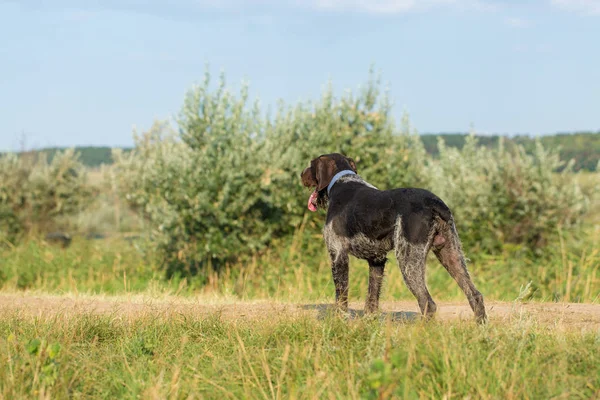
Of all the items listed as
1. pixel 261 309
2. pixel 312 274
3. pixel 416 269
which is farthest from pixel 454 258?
pixel 312 274

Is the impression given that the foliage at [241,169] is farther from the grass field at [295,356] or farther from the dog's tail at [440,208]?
the dog's tail at [440,208]

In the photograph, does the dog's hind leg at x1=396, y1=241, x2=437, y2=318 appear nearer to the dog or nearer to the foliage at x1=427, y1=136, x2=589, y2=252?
the dog

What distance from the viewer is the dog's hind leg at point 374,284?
6305 mm

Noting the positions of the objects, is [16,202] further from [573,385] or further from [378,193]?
[573,385]

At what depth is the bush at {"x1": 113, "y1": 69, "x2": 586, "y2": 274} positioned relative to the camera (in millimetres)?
13305

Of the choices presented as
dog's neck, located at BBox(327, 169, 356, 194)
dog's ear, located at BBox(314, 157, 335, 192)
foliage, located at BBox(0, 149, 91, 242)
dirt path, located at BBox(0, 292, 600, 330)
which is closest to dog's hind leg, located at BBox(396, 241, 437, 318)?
dirt path, located at BBox(0, 292, 600, 330)

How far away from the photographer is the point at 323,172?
266 inches

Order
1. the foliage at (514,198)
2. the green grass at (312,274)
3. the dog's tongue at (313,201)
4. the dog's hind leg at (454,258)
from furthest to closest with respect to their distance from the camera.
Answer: the foliage at (514,198) → the green grass at (312,274) → the dog's tongue at (313,201) → the dog's hind leg at (454,258)

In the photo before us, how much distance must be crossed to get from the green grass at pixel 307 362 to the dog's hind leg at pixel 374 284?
2.89 feet

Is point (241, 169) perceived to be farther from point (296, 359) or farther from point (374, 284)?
point (296, 359)

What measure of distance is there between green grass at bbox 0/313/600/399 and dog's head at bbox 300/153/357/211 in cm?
175

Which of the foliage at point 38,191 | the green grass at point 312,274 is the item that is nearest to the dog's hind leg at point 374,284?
the green grass at point 312,274

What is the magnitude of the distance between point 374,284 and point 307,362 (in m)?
1.91

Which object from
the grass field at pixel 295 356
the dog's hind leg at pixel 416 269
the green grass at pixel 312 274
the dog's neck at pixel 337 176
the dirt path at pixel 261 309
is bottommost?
→ the green grass at pixel 312 274
